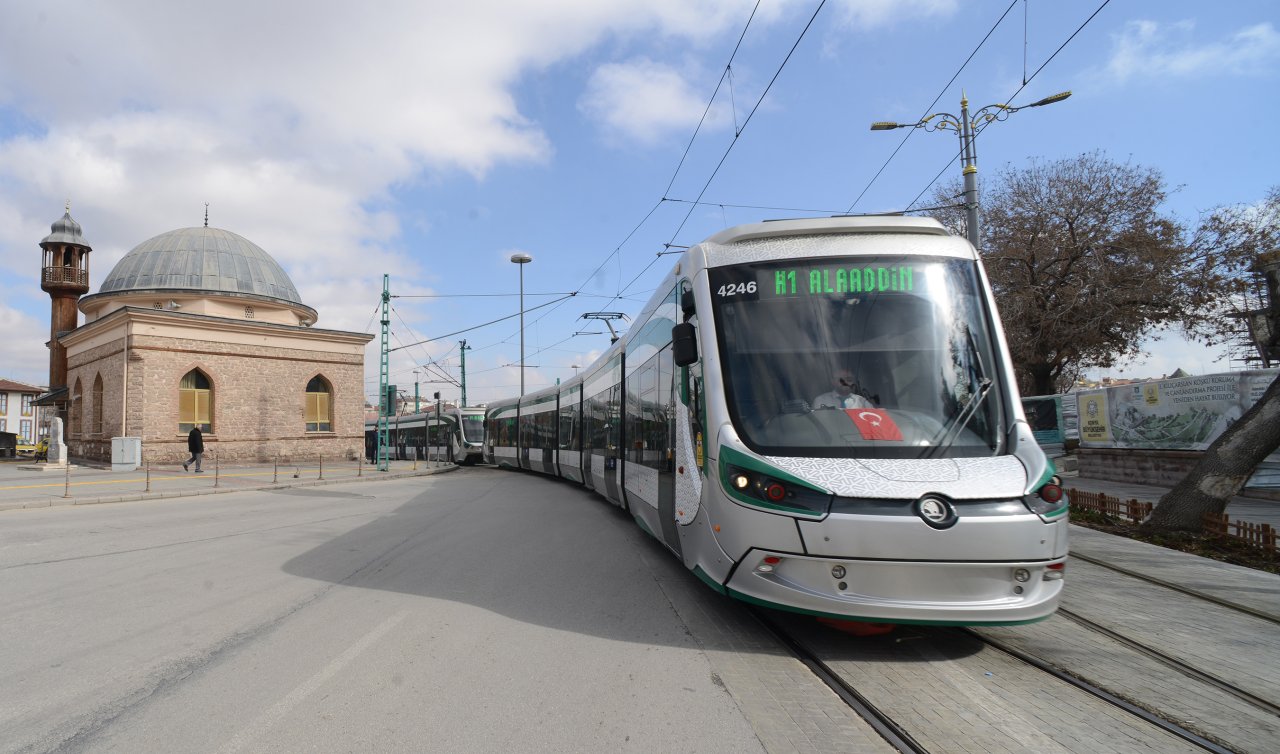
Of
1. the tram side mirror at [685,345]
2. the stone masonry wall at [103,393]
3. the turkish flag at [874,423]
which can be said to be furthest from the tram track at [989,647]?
the stone masonry wall at [103,393]

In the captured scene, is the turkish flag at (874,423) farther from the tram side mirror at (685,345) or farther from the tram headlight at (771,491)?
the tram side mirror at (685,345)

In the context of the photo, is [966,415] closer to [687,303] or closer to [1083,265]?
[687,303]

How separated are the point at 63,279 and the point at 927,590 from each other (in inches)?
1878

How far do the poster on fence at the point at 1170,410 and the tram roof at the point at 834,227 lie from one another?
11583mm

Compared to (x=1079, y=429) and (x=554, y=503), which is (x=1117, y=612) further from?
(x=1079, y=429)

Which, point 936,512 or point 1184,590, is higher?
point 936,512

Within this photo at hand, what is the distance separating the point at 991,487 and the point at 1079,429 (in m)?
19.1

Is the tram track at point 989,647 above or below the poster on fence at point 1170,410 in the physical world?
below

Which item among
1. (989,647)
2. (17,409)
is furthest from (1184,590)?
(17,409)

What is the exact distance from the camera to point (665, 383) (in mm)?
7395

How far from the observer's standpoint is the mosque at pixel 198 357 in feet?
96.9

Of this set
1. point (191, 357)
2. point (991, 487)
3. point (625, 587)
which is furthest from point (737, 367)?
point (191, 357)

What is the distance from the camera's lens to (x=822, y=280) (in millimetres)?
5582

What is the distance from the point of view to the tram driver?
519 centimetres
